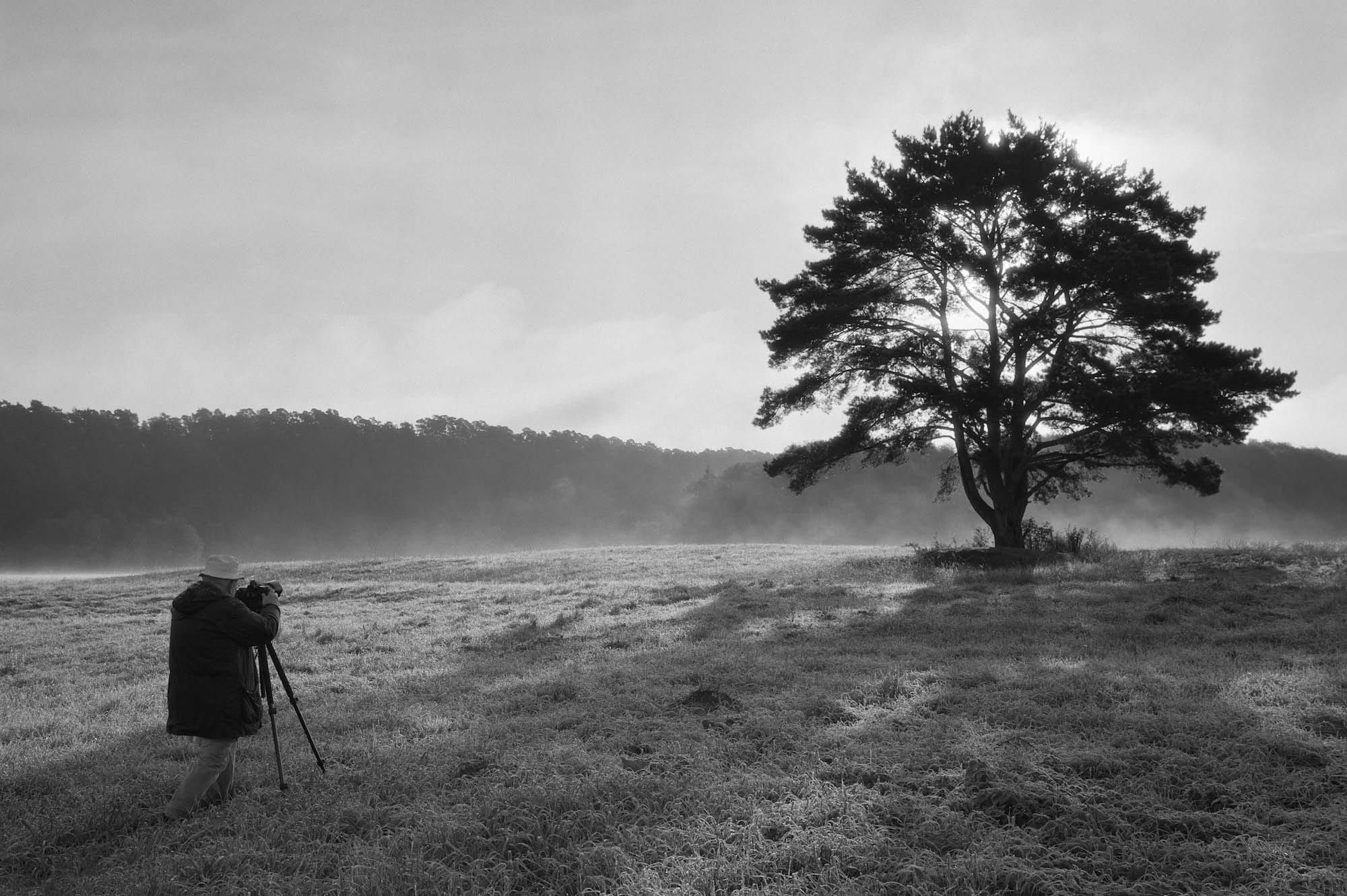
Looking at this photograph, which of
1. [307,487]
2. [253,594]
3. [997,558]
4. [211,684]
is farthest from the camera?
[307,487]

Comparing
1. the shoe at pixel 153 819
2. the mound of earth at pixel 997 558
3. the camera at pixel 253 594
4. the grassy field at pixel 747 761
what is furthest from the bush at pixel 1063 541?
the shoe at pixel 153 819

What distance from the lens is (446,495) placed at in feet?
316

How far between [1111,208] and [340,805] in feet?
75.6

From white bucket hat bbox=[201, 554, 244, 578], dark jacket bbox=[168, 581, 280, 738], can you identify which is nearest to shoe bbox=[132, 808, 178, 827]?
dark jacket bbox=[168, 581, 280, 738]

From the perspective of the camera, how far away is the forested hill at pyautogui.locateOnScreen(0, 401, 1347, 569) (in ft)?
232

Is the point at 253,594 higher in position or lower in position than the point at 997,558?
higher

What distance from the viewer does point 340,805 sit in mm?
5715

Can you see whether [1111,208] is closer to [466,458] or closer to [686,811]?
[686,811]

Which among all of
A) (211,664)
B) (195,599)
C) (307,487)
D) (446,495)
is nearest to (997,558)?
(211,664)

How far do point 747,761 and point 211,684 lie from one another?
14.6ft

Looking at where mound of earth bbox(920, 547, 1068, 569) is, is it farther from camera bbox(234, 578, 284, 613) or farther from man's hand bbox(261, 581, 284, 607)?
camera bbox(234, 578, 284, 613)

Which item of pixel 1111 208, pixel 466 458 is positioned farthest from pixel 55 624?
pixel 466 458

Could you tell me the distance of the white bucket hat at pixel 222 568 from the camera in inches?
249

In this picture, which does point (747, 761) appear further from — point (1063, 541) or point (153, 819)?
point (1063, 541)
